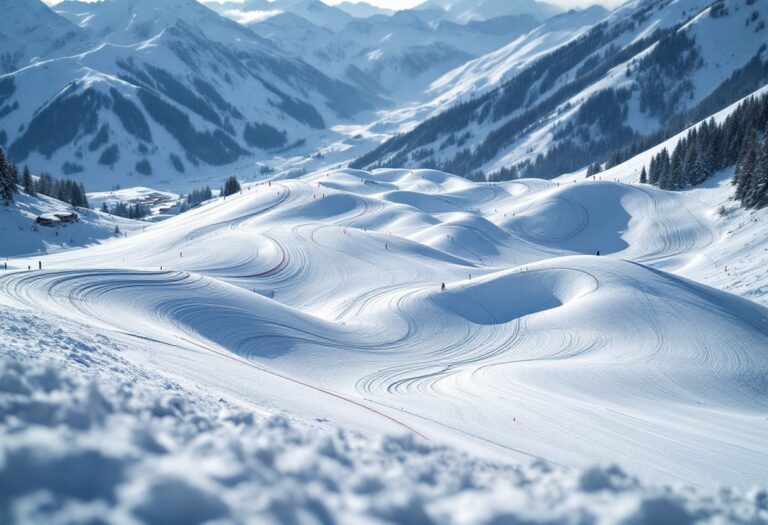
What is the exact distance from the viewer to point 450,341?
67.3 ft

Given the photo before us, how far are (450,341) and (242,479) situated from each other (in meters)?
18.2

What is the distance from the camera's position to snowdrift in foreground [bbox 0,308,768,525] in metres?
2.51

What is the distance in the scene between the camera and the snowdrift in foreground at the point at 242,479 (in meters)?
2.51

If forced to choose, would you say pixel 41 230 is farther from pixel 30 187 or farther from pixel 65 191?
pixel 65 191

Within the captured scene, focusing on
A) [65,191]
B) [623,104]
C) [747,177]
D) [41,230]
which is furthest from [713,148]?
[65,191]

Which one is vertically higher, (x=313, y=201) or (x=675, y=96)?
(x=675, y=96)

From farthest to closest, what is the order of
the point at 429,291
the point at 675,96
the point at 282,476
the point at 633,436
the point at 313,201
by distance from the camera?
the point at 675,96 < the point at 313,201 < the point at 429,291 < the point at 633,436 < the point at 282,476

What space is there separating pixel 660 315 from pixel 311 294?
19859 millimetres

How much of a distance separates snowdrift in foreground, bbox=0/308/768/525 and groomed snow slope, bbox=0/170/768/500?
4111 mm

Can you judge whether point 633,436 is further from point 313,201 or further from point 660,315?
point 313,201

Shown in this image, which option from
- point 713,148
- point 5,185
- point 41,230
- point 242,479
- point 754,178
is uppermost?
point 713,148

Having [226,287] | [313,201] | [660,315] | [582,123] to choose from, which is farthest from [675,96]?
[226,287]

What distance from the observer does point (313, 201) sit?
5106 cm

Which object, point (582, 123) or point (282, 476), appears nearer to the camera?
point (282, 476)
